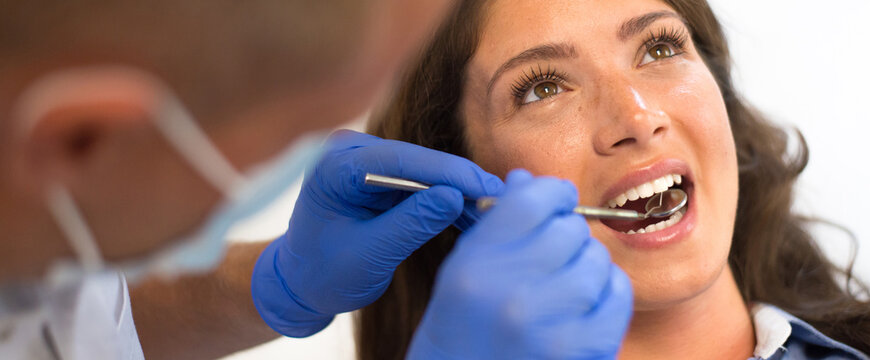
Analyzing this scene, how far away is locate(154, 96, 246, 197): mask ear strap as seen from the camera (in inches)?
21.1

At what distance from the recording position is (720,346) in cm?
166

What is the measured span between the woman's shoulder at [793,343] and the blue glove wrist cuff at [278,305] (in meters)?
0.97

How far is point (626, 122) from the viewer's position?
4.79 ft

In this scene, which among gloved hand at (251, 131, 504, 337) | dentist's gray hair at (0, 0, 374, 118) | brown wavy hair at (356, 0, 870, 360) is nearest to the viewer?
dentist's gray hair at (0, 0, 374, 118)

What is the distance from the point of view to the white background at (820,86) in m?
2.56

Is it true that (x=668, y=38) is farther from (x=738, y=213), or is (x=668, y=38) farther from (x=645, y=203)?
(x=738, y=213)

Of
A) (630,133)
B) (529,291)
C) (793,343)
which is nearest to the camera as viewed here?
(529,291)

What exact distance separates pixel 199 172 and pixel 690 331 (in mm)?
1335

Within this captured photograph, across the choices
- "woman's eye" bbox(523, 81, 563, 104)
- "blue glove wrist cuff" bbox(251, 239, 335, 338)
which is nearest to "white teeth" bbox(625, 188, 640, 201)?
"woman's eye" bbox(523, 81, 563, 104)

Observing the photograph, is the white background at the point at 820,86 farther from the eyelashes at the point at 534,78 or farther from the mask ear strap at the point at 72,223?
the mask ear strap at the point at 72,223

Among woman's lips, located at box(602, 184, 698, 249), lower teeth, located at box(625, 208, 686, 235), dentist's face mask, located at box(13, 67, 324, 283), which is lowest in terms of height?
lower teeth, located at box(625, 208, 686, 235)

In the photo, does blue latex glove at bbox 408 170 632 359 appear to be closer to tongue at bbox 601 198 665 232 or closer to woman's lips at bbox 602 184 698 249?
woman's lips at bbox 602 184 698 249

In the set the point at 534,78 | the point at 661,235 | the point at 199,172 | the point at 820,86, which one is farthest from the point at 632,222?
the point at 820,86

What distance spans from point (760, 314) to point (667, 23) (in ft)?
2.33
